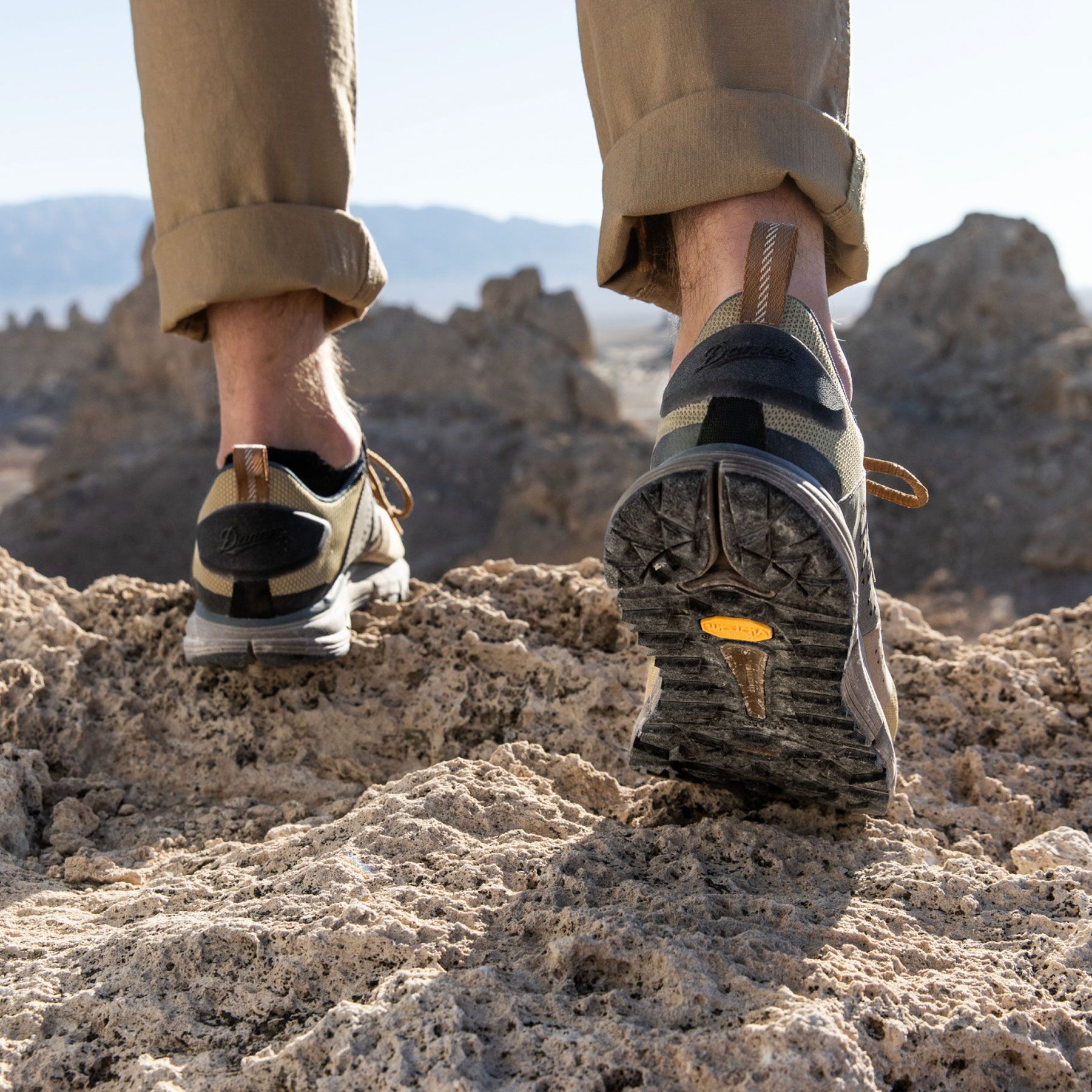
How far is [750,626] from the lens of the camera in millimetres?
1033

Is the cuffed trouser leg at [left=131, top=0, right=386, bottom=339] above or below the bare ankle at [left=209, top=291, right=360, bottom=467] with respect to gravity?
above

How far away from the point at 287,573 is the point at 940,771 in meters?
1.00

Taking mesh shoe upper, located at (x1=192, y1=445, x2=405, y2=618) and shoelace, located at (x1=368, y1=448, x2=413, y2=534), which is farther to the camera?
shoelace, located at (x1=368, y1=448, x2=413, y2=534)

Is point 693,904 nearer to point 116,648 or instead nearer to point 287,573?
point 287,573

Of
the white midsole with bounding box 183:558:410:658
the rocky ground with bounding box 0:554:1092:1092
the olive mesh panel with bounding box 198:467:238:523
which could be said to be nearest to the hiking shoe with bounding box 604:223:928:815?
the rocky ground with bounding box 0:554:1092:1092

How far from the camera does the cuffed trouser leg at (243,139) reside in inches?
59.1

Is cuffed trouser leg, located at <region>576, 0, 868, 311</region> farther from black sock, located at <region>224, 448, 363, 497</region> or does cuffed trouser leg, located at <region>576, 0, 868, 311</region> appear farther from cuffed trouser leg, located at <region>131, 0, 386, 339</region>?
black sock, located at <region>224, 448, 363, 497</region>

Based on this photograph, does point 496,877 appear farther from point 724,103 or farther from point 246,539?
point 724,103

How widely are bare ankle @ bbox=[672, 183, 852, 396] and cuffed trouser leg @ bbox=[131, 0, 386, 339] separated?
0.61 m

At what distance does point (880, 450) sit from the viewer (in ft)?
26.8

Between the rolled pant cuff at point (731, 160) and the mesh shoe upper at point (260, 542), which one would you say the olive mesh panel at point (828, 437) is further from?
the mesh shoe upper at point (260, 542)

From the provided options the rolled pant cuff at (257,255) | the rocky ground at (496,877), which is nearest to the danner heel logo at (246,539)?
the rocky ground at (496,877)

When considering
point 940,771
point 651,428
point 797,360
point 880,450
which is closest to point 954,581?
point 880,450

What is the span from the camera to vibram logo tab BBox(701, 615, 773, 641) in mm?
1032
